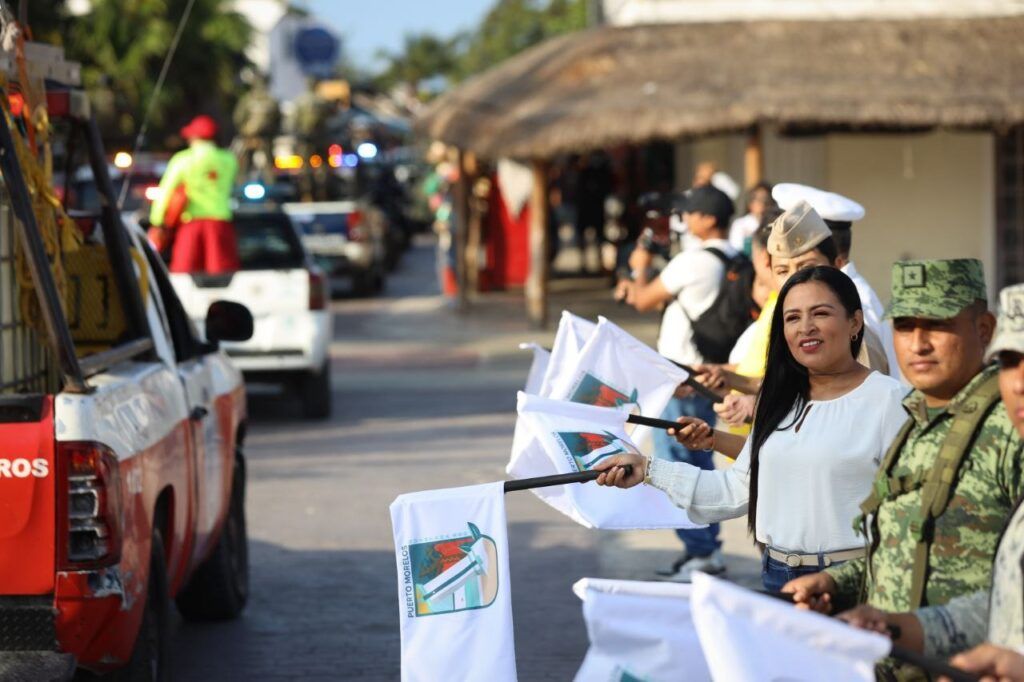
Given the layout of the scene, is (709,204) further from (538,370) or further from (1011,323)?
(1011,323)

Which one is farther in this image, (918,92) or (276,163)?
(276,163)

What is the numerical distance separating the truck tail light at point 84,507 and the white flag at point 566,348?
152cm

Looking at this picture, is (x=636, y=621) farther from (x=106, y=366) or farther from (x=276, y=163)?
(x=276, y=163)

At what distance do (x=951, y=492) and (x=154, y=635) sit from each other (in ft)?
10.6

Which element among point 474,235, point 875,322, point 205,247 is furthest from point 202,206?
point 474,235

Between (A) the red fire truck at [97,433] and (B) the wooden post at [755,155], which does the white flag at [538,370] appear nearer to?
(A) the red fire truck at [97,433]

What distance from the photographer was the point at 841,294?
452cm

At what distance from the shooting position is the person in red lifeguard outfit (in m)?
14.1

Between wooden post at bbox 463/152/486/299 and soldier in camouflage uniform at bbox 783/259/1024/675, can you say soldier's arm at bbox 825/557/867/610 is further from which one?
wooden post at bbox 463/152/486/299

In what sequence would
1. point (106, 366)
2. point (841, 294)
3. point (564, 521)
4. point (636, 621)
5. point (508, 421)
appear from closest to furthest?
point (636, 621)
point (841, 294)
point (106, 366)
point (564, 521)
point (508, 421)

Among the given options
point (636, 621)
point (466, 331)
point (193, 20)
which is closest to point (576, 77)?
point (466, 331)

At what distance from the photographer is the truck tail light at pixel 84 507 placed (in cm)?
531

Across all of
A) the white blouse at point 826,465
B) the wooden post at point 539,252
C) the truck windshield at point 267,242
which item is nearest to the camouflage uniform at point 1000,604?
the white blouse at point 826,465

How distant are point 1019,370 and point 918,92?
1695cm
